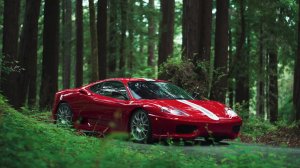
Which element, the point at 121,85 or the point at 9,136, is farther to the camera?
the point at 121,85

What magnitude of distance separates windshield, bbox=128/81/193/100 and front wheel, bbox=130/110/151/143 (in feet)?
2.14

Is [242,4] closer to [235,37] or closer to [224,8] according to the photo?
[224,8]

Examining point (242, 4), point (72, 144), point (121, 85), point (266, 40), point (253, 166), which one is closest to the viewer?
point (253, 166)

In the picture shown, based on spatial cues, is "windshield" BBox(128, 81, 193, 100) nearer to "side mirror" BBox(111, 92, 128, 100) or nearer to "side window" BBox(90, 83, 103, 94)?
"side mirror" BBox(111, 92, 128, 100)

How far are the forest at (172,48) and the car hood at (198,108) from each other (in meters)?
1.37

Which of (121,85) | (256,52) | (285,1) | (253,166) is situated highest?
(285,1)

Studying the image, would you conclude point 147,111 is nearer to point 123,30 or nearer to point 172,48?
point 172,48

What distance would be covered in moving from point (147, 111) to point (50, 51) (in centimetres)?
1083

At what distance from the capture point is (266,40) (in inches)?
1070

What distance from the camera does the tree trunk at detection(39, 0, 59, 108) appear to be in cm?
2061

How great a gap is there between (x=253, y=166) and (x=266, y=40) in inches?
875

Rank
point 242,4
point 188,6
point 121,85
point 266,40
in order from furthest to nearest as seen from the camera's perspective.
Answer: point 266,40, point 242,4, point 188,6, point 121,85

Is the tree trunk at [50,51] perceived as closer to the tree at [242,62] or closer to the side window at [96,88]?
the side window at [96,88]

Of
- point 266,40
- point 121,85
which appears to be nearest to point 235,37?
point 266,40
